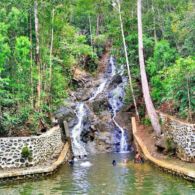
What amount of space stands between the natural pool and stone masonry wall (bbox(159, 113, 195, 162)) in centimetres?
148

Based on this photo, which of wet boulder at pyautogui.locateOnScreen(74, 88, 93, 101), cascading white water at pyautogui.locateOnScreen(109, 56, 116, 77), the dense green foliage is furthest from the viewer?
cascading white water at pyautogui.locateOnScreen(109, 56, 116, 77)

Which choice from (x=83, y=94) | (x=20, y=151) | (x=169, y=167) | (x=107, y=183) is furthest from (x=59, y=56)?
(x=107, y=183)

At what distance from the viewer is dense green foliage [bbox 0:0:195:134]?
1650cm

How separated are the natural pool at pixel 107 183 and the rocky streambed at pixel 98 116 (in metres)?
5.59

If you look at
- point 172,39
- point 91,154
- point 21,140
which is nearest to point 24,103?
point 21,140

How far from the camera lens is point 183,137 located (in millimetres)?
15367

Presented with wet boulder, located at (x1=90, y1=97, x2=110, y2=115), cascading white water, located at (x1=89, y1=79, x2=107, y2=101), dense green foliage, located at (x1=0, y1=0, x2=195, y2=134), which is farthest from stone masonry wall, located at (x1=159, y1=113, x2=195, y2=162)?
cascading white water, located at (x1=89, y1=79, x2=107, y2=101)

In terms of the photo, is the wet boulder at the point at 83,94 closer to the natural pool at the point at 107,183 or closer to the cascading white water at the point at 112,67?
the cascading white water at the point at 112,67

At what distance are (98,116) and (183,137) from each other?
32.1ft

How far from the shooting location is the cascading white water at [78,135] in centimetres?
2058

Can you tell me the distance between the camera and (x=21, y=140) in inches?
570

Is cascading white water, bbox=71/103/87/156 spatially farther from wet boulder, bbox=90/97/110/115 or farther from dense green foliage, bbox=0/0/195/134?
dense green foliage, bbox=0/0/195/134

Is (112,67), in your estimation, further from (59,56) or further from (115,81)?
(59,56)

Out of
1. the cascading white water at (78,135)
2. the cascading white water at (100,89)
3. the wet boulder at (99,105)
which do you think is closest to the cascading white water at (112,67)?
the cascading white water at (100,89)
